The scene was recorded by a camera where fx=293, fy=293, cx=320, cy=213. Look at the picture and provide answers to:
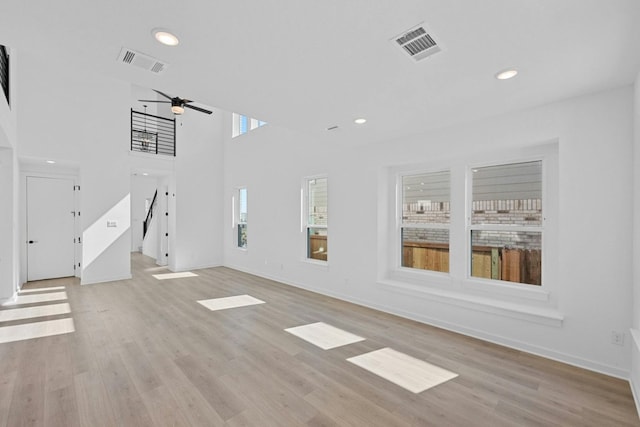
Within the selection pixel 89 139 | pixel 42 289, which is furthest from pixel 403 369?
pixel 89 139

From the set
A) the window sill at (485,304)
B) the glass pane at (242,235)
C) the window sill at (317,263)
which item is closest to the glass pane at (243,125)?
the glass pane at (242,235)

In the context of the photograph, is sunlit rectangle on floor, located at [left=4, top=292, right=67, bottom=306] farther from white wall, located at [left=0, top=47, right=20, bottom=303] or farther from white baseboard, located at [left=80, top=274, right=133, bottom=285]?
white baseboard, located at [left=80, top=274, right=133, bottom=285]

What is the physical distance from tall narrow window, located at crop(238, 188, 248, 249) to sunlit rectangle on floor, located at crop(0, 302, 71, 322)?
3.79 meters

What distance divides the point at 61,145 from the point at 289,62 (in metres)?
6.40

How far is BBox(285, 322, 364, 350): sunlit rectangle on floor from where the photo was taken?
3.33m

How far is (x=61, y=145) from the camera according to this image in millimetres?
6078

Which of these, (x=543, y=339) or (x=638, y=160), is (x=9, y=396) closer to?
(x=543, y=339)

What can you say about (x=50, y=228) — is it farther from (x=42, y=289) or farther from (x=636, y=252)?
(x=636, y=252)

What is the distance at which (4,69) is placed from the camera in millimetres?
4574

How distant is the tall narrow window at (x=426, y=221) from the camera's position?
412 cm

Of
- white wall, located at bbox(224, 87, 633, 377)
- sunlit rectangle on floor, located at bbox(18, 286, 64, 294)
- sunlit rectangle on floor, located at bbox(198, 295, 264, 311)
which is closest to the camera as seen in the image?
white wall, located at bbox(224, 87, 633, 377)

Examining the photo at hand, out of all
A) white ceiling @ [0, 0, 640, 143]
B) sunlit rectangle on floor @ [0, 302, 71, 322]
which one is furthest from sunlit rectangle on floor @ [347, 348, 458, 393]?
sunlit rectangle on floor @ [0, 302, 71, 322]

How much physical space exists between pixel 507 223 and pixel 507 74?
183cm

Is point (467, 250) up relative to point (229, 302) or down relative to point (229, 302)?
up
